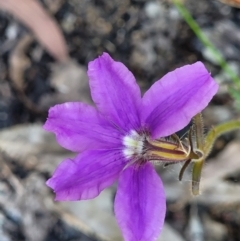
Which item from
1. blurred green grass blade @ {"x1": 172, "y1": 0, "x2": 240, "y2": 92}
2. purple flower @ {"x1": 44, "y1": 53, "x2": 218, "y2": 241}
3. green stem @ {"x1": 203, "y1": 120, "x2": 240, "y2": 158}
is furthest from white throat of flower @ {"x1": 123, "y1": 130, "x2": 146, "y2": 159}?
blurred green grass blade @ {"x1": 172, "y1": 0, "x2": 240, "y2": 92}

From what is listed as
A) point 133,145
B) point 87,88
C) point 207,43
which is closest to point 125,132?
point 133,145

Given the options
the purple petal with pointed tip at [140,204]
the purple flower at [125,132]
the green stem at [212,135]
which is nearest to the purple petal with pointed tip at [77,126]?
the purple flower at [125,132]

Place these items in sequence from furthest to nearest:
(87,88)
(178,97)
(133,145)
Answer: (87,88)
(133,145)
(178,97)

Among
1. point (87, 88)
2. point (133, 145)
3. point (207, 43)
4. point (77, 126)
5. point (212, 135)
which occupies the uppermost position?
point (77, 126)

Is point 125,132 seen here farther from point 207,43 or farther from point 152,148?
point 207,43

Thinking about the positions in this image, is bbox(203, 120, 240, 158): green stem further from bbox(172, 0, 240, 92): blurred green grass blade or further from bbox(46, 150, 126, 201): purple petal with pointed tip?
bbox(172, 0, 240, 92): blurred green grass blade

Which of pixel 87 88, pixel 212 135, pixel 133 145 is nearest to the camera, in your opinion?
pixel 133 145
